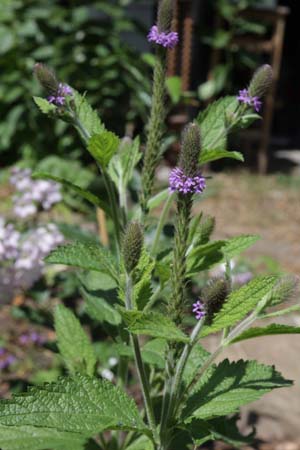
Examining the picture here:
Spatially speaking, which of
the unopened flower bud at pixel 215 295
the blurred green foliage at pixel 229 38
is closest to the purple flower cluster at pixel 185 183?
the unopened flower bud at pixel 215 295

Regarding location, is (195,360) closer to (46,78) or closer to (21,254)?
(46,78)

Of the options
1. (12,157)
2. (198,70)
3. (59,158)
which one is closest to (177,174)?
Result: (59,158)

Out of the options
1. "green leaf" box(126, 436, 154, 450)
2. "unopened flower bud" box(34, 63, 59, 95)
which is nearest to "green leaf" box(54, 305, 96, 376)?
"green leaf" box(126, 436, 154, 450)

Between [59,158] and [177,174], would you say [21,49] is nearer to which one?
[59,158]

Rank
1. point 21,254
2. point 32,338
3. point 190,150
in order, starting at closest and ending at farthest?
point 190,150
point 21,254
point 32,338

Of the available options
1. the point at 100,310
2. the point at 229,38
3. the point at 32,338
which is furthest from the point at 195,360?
the point at 229,38
